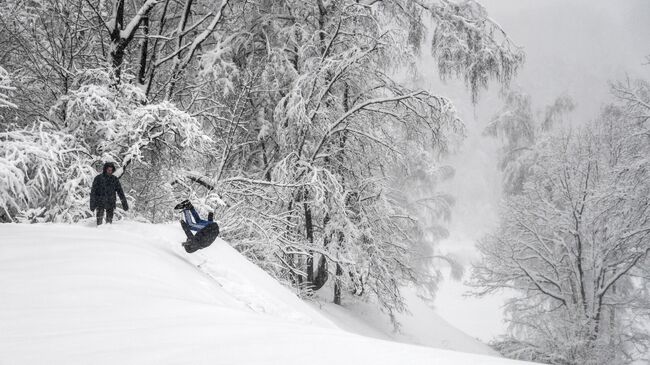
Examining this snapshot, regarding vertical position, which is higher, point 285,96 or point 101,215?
point 285,96

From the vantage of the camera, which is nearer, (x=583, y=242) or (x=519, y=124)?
(x=583, y=242)

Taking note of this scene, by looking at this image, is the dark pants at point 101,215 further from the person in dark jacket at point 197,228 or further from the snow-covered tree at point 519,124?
the snow-covered tree at point 519,124

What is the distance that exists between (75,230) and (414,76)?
7.94m

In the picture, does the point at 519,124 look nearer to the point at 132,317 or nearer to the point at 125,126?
the point at 125,126

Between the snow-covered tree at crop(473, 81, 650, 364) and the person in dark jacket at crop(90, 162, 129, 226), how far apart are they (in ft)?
35.2

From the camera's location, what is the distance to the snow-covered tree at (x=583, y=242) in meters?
10.5

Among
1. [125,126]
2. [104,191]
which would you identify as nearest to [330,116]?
[125,126]

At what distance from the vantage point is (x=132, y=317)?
3023mm

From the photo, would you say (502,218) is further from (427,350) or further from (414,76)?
(427,350)

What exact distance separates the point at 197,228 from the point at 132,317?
2.86 meters

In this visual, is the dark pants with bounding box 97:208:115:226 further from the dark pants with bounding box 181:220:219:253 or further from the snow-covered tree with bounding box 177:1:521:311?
the snow-covered tree with bounding box 177:1:521:311

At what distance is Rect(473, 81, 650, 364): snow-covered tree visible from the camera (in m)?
10.5

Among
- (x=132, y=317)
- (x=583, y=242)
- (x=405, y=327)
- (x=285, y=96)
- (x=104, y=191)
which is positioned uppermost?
(x=285, y=96)

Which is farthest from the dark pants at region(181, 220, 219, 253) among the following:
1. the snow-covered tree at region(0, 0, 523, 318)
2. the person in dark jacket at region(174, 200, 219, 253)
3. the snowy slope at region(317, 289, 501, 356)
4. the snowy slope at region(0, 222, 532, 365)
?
the snowy slope at region(317, 289, 501, 356)
